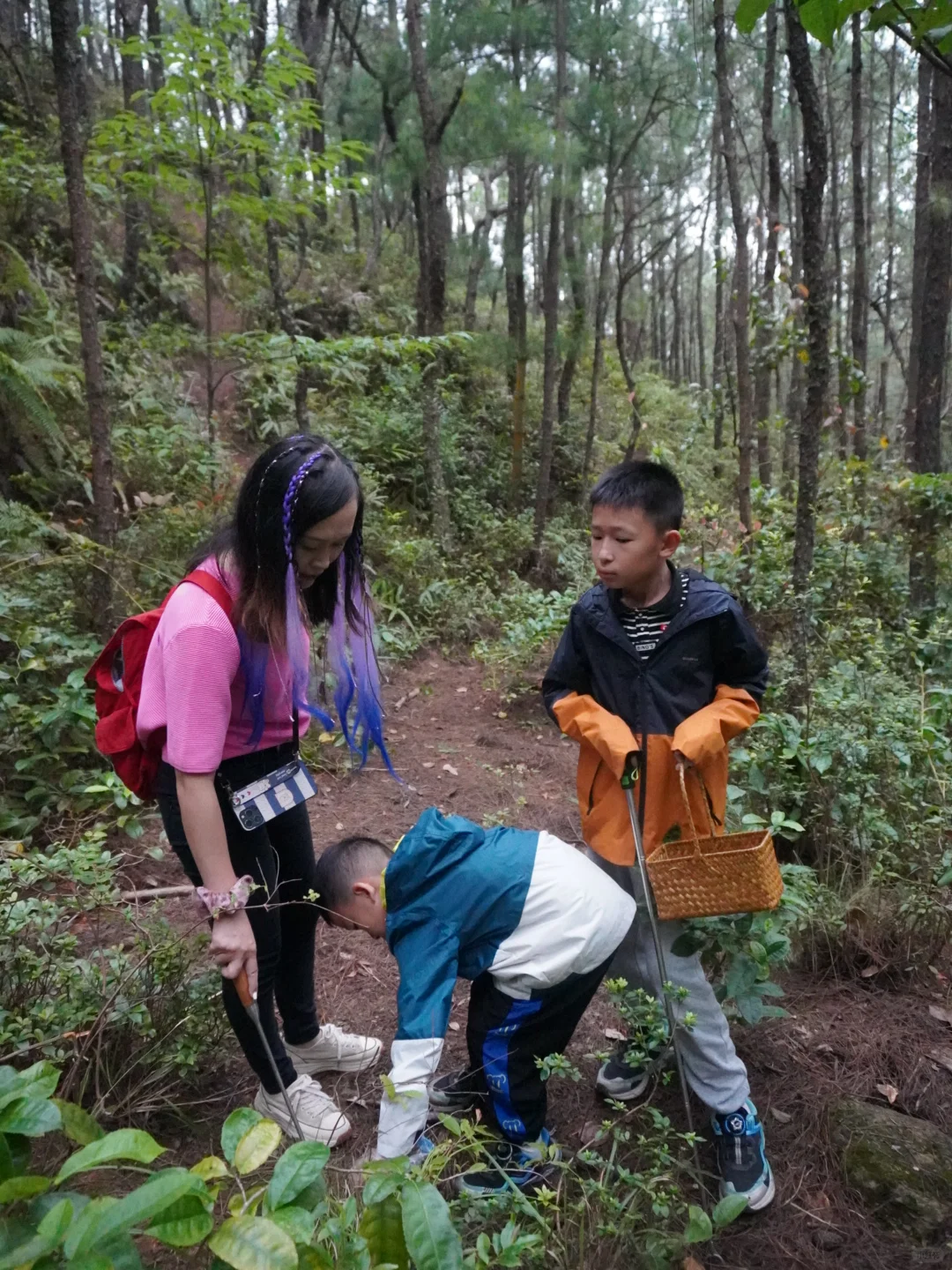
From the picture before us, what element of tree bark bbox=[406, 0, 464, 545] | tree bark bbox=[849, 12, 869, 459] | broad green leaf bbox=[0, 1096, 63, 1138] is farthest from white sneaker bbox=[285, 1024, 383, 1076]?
tree bark bbox=[849, 12, 869, 459]

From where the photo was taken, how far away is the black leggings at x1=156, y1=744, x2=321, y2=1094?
191cm

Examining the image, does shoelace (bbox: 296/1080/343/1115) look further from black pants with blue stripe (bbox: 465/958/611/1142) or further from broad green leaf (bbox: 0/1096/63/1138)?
broad green leaf (bbox: 0/1096/63/1138)

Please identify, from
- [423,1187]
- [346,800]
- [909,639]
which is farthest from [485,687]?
[423,1187]

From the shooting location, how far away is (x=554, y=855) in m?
2.07

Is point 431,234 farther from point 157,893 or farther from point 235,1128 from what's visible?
point 235,1128

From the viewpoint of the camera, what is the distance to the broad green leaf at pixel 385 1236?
1.07 m

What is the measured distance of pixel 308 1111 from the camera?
2225 mm

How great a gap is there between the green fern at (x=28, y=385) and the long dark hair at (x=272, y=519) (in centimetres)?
394

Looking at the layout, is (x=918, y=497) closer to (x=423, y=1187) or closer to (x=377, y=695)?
(x=377, y=695)

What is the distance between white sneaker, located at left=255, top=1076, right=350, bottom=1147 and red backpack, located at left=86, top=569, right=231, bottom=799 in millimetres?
951

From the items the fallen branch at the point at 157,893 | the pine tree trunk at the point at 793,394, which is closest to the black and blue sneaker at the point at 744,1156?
the fallen branch at the point at 157,893

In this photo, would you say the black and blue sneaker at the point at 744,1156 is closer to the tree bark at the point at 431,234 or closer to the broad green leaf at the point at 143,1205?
the broad green leaf at the point at 143,1205

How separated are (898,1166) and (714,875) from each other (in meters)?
0.96

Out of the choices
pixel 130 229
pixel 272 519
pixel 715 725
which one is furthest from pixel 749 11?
pixel 130 229
